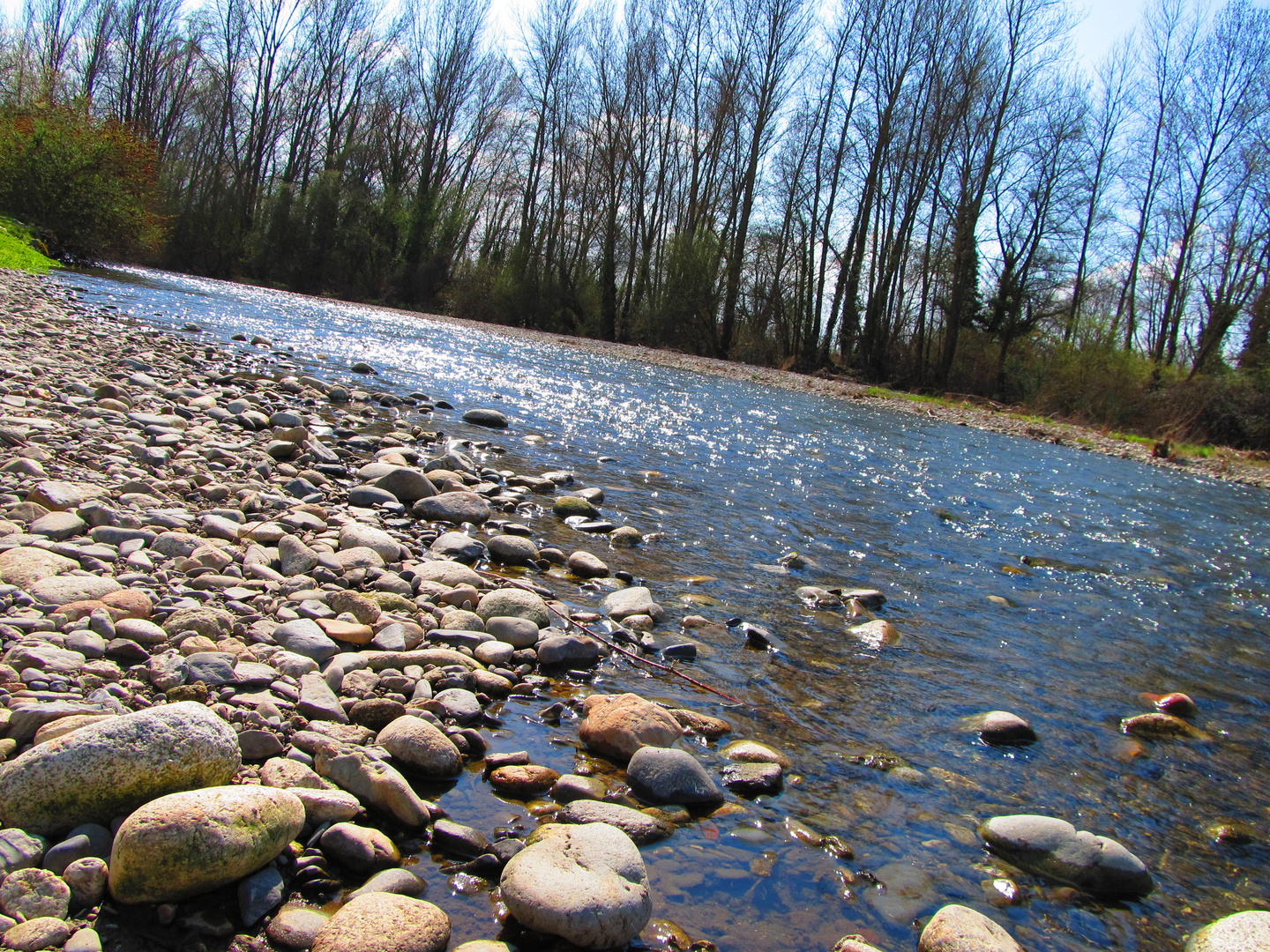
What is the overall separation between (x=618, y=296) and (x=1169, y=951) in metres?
36.8

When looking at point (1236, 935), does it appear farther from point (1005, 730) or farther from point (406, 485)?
point (406, 485)

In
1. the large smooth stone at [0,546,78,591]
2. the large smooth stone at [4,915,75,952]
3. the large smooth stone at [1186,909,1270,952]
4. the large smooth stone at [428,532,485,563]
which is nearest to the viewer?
the large smooth stone at [4,915,75,952]

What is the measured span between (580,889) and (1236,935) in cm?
167

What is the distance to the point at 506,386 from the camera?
11875 millimetres

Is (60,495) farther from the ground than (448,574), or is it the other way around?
(60,495)

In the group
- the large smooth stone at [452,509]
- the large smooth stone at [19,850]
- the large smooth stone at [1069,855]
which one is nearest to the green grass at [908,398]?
the large smooth stone at [452,509]

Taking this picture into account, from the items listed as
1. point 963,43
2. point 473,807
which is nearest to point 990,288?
point 963,43

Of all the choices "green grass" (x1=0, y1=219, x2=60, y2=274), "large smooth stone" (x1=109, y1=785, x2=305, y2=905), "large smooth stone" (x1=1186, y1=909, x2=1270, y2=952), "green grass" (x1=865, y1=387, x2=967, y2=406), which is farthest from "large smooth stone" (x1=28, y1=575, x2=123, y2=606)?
"green grass" (x1=865, y1=387, x2=967, y2=406)

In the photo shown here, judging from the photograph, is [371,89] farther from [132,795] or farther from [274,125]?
[132,795]

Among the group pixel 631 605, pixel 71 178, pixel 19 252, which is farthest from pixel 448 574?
pixel 71 178

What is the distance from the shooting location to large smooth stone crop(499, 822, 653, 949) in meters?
1.61

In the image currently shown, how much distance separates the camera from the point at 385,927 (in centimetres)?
149

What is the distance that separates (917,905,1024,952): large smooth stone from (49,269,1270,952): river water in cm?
7

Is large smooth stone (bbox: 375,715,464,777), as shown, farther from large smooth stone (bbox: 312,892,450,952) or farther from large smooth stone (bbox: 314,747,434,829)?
large smooth stone (bbox: 312,892,450,952)
